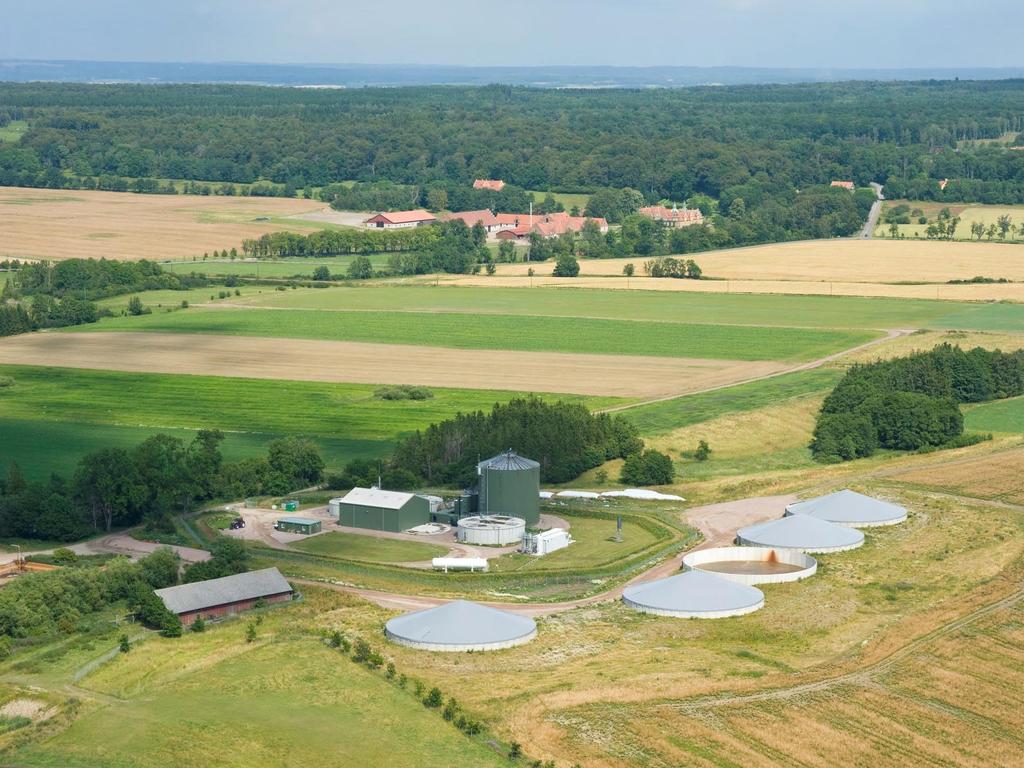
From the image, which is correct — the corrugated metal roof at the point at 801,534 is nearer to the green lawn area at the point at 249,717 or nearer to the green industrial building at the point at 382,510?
the green industrial building at the point at 382,510

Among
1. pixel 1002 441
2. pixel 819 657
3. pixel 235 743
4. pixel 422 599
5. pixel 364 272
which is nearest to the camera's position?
pixel 235 743

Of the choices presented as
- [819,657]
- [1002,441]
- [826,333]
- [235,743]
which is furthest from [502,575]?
[826,333]

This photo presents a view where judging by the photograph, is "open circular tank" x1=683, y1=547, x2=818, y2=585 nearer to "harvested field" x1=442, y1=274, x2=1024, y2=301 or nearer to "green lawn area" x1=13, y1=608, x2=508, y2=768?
"green lawn area" x1=13, y1=608, x2=508, y2=768

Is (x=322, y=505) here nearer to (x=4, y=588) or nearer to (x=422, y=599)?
(x=422, y=599)

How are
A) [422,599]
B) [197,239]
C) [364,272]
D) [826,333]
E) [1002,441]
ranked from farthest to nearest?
[197,239], [364,272], [826,333], [1002,441], [422,599]

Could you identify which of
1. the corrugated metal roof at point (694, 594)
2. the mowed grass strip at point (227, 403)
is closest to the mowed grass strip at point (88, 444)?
the mowed grass strip at point (227, 403)

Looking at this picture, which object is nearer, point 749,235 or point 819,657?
point 819,657

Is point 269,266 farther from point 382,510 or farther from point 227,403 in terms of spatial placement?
point 382,510
